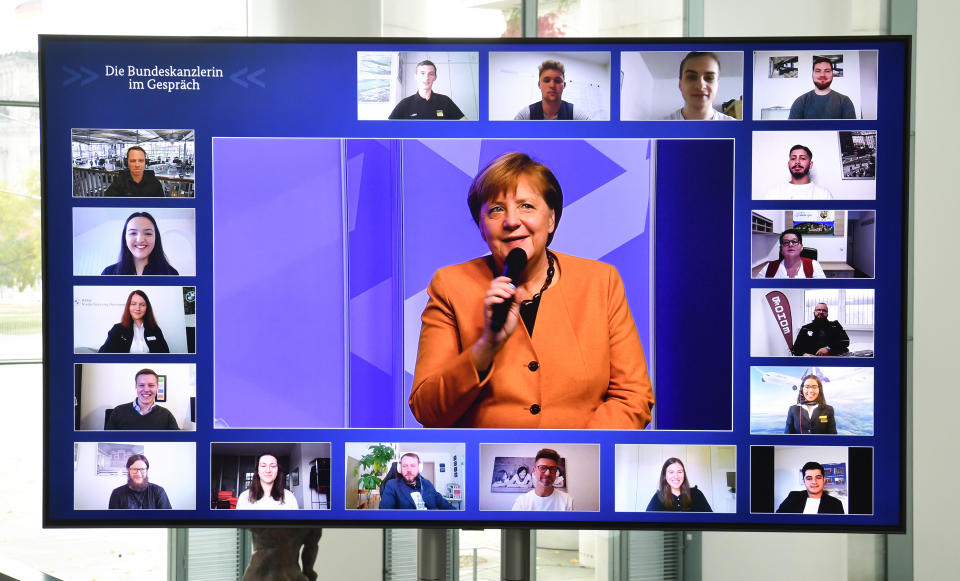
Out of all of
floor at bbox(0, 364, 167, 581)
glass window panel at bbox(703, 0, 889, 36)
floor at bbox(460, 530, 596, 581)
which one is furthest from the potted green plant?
glass window panel at bbox(703, 0, 889, 36)

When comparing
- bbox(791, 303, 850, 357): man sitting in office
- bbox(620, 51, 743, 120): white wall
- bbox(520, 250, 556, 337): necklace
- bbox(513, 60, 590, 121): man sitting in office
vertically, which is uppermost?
bbox(620, 51, 743, 120): white wall

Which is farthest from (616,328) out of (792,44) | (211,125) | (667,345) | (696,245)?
(211,125)

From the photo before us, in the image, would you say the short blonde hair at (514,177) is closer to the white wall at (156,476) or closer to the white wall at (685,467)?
the white wall at (685,467)

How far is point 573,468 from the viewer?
2934 mm

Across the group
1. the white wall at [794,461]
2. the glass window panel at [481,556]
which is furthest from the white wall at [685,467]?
the glass window panel at [481,556]

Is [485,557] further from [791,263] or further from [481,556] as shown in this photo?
[791,263]

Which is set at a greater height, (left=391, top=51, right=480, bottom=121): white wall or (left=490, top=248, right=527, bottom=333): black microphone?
(left=391, top=51, right=480, bottom=121): white wall

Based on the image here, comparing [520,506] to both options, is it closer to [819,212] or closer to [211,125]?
[819,212]

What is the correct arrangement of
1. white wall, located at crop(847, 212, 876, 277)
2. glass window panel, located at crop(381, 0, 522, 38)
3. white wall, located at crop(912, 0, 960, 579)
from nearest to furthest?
white wall, located at crop(847, 212, 876, 277)
white wall, located at crop(912, 0, 960, 579)
glass window panel, located at crop(381, 0, 522, 38)

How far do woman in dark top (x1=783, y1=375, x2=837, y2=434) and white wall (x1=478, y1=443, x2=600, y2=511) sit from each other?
67 cm

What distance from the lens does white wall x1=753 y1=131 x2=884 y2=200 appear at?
292 cm

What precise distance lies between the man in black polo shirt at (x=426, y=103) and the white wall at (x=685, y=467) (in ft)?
4.12

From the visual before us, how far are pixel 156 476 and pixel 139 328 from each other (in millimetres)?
502

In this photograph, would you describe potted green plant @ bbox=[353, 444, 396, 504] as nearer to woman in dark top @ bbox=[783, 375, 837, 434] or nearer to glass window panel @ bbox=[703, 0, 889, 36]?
woman in dark top @ bbox=[783, 375, 837, 434]
